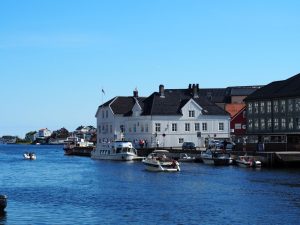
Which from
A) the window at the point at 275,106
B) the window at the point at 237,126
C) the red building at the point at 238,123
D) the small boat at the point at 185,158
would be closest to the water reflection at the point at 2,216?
the small boat at the point at 185,158

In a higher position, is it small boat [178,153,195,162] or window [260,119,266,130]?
window [260,119,266,130]

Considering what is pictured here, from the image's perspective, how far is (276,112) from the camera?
4279 inches

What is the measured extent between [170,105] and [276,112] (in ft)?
78.0

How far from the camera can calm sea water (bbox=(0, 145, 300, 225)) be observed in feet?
133

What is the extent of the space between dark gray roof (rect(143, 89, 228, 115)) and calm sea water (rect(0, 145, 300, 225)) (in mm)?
46904

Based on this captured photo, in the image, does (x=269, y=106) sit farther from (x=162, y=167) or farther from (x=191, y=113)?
(x=162, y=167)

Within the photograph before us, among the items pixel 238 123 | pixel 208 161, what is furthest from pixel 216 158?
pixel 238 123

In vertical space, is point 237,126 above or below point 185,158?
above

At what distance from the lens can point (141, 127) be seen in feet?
408

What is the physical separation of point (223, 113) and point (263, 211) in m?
84.6

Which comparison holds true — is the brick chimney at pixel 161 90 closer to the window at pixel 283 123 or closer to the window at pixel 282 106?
the window at pixel 282 106

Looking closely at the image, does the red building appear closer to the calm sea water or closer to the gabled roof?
the gabled roof

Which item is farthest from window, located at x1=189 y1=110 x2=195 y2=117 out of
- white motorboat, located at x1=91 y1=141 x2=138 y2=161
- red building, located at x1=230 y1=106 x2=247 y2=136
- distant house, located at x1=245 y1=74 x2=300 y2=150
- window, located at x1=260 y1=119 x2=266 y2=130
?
white motorboat, located at x1=91 y1=141 x2=138 y2=161

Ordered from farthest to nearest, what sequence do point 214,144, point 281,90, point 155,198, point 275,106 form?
1. point 214,144
2. point 281,90
3. point 275,106
4. point 155,198
